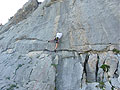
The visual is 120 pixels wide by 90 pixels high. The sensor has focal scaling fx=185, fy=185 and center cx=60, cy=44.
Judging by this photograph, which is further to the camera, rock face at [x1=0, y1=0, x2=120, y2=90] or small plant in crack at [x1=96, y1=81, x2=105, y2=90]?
rock face at [x1=0, y1=0, x2=120, y2=90]

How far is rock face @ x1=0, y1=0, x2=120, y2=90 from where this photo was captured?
57.2 ft

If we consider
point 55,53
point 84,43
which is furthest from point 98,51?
point 55,53

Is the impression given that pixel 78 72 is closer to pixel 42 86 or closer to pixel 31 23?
pixel 42 86

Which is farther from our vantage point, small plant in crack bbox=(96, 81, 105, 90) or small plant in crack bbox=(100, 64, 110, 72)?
small plant in crack bbox=(100, 64, 110, 72)

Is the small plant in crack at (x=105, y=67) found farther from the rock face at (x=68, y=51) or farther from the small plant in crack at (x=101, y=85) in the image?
the small plant in crack at (x=101, y=85)

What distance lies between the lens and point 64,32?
21438mm

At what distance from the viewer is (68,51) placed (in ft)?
65.3

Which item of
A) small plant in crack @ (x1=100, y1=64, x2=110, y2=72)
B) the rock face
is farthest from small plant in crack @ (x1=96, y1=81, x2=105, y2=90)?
small plant in crack @ (x1=100, y1=64, x2=110, y2=72)

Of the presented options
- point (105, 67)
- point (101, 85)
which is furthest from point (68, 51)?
point (101, 85)

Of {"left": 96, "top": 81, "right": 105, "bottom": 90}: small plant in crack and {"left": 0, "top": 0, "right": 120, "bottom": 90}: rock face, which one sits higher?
{"left": 0, "top": 0, "right": 120, "bottom": 90}: rock face

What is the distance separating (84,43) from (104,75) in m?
4.30

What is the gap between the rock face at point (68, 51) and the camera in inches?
687

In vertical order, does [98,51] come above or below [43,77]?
above

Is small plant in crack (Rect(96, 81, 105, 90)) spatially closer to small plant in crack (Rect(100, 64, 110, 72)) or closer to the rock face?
the rock face
